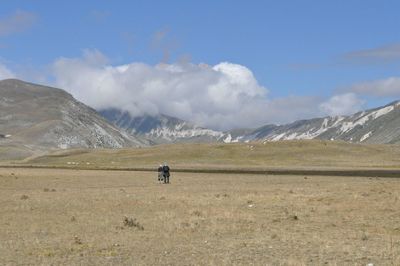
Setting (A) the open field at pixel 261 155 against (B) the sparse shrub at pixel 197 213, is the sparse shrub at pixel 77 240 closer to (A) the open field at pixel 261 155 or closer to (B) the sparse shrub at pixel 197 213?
(B) the sparse shrub at pixel 197 213

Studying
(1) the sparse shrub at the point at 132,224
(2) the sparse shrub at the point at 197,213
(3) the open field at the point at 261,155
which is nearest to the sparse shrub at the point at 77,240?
(1) the sparse shrub at the point at 132,224

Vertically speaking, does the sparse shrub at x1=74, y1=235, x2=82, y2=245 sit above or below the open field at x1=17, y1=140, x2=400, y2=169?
below

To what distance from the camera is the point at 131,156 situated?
632 feet

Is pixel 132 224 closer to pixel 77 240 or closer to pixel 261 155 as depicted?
pixel 77 240

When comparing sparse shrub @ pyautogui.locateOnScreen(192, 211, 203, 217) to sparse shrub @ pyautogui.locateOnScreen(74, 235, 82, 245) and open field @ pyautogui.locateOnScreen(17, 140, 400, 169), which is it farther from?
open field @ pyautogui.locateOnScreen(17, 140, 400, 169)

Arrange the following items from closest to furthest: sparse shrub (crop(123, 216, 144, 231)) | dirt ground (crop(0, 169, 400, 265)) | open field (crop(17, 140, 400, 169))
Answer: dirt ground (crop(0, 169, 400, 265)), sparse shrub (crop(123, 216, 144, 231)), open field (crop(17, 140, 400, 169))

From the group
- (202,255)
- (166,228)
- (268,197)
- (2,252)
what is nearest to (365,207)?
(268,197)

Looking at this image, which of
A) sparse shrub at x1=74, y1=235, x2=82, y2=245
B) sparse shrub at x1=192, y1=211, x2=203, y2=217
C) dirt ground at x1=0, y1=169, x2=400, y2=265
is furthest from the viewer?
sparse shrub at x1=192, y1=211, x2=203, y2=217

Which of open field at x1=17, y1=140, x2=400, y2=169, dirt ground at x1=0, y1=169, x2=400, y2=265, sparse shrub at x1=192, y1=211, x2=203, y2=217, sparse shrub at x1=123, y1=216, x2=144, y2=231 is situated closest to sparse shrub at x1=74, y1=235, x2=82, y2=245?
dirt ground at x1=0, y1=169, x2=400, y2=265

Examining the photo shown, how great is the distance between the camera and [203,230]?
91.6 ft

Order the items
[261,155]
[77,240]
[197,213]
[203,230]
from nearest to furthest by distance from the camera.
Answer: [77,240]
[203,230]
[197,213]
[261,155]

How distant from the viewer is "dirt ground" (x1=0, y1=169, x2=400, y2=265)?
2123cm

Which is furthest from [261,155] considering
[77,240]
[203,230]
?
[77,240]

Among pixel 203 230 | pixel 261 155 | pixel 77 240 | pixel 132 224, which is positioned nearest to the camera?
pixel 77 240
